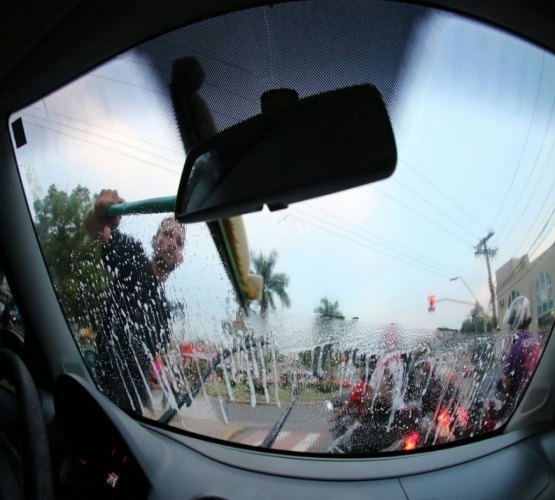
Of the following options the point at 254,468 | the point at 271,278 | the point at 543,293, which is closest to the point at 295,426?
the point at 254,468

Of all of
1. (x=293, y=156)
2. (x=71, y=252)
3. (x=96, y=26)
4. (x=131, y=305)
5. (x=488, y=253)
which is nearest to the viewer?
(x=293, y=156)

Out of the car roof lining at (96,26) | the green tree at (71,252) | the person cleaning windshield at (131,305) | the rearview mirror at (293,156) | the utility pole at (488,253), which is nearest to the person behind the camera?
the rearview mirror at (293,156)

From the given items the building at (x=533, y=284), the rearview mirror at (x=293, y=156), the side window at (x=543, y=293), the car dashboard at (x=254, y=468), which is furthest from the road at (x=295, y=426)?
the rearview mirror at (x=293, y=156)

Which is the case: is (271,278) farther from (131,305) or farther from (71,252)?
(71,252)

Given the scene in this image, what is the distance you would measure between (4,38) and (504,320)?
263 cm

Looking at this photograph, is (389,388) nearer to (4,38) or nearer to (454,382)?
(454,382)

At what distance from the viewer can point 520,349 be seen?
8.64ft

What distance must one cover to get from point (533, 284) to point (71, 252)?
2524mm

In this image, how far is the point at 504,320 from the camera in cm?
260

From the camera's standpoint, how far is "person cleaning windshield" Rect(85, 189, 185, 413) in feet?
9.14

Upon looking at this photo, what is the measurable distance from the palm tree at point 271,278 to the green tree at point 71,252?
0.94 m

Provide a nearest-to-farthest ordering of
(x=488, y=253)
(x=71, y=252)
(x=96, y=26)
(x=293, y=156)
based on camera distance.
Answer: (x=293, y=156) → (x=96, y=26) → (x=488, y=253) → (x=71, y=252)

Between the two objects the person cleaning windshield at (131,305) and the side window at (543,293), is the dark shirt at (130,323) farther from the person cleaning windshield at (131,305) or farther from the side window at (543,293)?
the side window at (543,293)

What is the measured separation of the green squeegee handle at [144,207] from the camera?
8.76 feet
